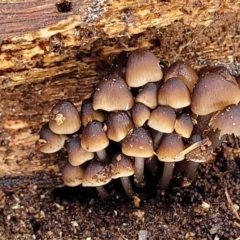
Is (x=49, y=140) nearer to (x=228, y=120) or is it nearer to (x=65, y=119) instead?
(x=65, y=119)

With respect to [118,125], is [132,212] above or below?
below

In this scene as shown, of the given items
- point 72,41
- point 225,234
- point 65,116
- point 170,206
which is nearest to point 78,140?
point 65,116

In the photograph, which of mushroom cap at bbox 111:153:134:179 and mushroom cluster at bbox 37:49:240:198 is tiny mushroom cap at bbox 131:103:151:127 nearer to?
mushroom cluster at bbox 37:49:240:198

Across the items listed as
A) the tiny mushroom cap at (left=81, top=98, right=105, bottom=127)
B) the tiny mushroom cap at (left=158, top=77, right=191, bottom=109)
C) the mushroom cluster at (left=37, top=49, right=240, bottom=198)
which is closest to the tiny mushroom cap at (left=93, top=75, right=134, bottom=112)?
the mushroom cluster at (left=37, top=49, right=240, bottom=198)

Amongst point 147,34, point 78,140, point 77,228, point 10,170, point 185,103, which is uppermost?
point 147,34

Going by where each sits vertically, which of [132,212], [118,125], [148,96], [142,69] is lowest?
[132,212]

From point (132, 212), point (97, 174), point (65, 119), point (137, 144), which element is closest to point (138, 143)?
point (137, 144)

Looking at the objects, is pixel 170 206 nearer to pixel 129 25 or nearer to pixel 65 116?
pixel 65 116
